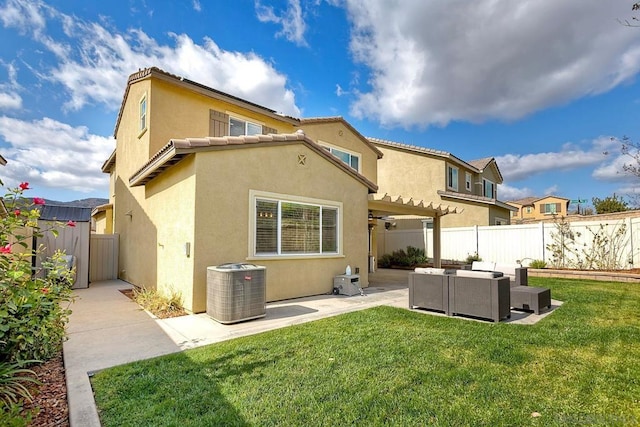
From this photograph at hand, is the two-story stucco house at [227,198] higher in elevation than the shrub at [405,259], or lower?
higher

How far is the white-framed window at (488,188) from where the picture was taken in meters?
30.7

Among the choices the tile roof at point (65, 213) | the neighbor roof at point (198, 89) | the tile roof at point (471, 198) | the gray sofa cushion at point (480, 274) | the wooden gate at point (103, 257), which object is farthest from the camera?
the tile roof at point (471, 198)

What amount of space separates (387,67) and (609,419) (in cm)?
1593

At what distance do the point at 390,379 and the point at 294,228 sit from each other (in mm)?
6118

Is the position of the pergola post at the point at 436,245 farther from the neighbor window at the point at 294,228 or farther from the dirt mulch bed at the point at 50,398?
the dirt mulch bed at the point at 50,398

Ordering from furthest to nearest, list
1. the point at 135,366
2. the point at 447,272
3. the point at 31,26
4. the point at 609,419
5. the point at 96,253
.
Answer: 1. the point at 96,253
2. the point at 31,26
3. the point at 447,272
4. the point at 135,366
5. the point at 609,419

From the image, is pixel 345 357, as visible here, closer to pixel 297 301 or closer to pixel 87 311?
pixel 297 301

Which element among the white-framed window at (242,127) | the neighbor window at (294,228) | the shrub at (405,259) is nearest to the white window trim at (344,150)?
the white-framed window at (242,127)

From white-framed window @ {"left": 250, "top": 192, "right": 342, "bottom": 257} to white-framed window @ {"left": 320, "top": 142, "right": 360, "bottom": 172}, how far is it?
6.13 meters

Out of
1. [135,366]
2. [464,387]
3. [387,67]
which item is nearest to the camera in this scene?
[464,387]

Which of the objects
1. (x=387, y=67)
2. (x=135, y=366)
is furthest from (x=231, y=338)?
(x=387, y=67)

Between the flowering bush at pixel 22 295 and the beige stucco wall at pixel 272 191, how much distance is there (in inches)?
126

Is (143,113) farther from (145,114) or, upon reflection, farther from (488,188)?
(488,188)

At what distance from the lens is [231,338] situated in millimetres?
5867
